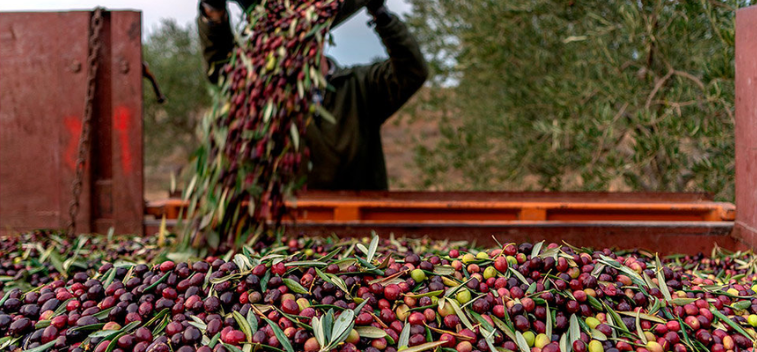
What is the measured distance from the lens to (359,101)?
178 inches

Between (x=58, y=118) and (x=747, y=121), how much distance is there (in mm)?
3995

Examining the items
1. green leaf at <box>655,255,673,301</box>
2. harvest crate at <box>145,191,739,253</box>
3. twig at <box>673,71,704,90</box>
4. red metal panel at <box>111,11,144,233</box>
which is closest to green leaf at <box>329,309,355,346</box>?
green leaf at <box>655,255,673,301</box>

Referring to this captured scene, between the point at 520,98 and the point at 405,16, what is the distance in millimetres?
1827

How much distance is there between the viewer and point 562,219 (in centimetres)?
332

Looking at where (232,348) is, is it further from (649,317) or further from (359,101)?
(359,101)

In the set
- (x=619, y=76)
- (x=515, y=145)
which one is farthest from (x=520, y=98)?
(x=619, y=76)

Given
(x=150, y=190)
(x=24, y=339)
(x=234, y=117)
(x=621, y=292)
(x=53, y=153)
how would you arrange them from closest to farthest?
(x=24, y=339), (x=621, y=292), (x=234, y=117), (x=53, y=153), (x=150, y=190)

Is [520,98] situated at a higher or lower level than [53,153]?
higher

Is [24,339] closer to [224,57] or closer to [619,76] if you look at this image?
[224,57]

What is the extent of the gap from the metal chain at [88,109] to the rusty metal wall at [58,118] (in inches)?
2.4

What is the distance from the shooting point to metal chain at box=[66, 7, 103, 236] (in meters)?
3.04

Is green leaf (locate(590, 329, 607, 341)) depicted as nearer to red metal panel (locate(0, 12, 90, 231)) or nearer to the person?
the person

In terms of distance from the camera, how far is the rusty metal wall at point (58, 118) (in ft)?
10.6

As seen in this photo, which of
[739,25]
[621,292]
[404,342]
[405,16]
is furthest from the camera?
[405,16]
